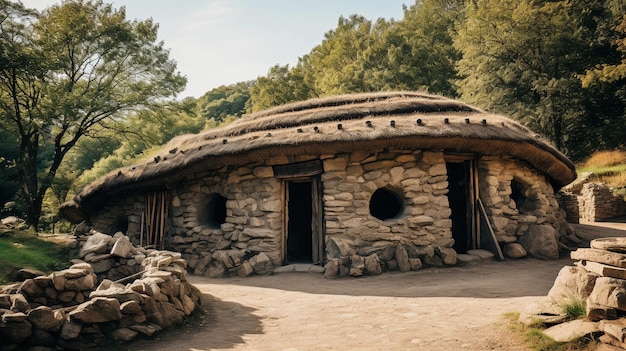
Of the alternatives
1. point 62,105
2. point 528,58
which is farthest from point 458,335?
point 528,58

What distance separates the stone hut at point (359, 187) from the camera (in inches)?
307

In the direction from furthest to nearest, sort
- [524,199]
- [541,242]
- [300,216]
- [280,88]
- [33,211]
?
[280,88]
[33,211]
[300,216]
[524,199]
[541,242]

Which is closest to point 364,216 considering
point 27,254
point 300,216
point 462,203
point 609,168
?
point 462,203

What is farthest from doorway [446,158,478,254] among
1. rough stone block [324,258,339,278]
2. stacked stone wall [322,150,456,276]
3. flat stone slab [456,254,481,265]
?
rough stone block [324,258,339,278]

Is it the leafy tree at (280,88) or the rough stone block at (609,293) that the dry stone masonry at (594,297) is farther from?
the leafy tree at (280,88)

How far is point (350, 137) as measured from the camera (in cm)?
762

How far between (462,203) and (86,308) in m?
7.82

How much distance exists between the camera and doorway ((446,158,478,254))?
868 centimetres

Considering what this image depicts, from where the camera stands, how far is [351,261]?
287 inches

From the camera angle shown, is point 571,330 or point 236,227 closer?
point 571,330

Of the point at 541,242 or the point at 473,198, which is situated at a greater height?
the point at 473,198

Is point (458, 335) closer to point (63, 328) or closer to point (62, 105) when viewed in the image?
point (63, 328)

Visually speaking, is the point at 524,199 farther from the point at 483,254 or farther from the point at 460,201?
the point at 483,254

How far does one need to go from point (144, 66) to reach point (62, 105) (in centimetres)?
460
